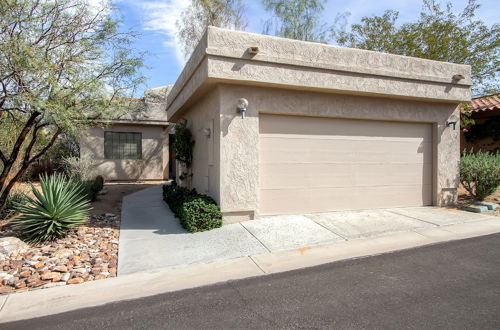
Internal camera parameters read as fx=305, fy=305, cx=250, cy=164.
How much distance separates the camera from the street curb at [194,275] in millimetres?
3856

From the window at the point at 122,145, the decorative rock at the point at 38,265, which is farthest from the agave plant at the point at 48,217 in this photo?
the window at the point at 122,145

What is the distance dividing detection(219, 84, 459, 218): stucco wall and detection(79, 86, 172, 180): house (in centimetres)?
968

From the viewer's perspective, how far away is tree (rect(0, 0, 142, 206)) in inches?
242

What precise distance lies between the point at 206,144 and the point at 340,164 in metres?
3.49

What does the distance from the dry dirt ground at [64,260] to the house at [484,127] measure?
533 inches

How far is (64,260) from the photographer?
5207 mm

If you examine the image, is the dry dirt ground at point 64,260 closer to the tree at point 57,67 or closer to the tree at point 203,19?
the tree at point 57,67

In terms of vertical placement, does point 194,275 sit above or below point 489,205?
below

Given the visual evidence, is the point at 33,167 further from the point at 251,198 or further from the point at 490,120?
the point at 490,120

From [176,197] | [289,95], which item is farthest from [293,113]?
[176,197]

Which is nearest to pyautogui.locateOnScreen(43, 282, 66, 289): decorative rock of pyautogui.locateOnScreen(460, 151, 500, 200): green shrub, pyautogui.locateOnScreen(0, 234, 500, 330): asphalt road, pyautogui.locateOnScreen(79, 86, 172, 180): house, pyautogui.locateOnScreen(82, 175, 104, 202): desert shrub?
pyautogui.locateOnScreen(0, 234, 500, 330): asphalt road

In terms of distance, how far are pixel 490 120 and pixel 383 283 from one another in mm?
12943

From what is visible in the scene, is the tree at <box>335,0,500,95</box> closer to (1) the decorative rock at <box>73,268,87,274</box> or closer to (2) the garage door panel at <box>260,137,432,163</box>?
(2) the garage door panel at <box>260,137,432,163</box>

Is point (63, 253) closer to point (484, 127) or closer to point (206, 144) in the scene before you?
point (206, 144)
